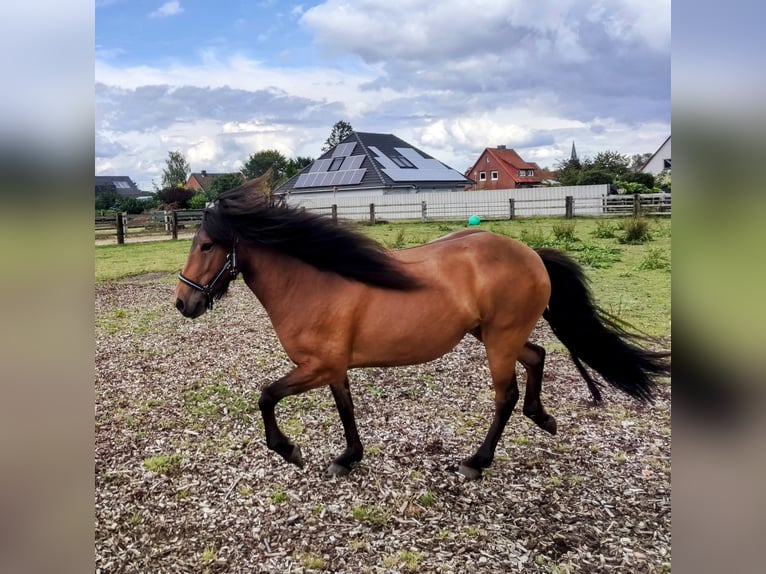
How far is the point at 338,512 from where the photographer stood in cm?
328

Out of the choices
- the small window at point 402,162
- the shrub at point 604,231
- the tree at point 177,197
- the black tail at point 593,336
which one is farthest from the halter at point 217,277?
the tree at point 177,197

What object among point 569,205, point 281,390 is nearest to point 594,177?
point 569,205

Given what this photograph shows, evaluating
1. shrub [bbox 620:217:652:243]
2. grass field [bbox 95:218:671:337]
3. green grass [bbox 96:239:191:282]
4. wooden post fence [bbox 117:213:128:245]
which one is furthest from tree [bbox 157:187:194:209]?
shrub [bbox 620:217:652:243]

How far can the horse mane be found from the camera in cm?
319

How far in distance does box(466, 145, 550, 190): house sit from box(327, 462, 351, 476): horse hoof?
27.6 meters

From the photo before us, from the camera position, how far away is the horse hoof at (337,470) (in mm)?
3662

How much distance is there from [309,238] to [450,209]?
15.2m

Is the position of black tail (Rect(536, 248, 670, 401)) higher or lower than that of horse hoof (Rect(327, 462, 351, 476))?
higher

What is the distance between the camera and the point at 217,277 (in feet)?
10.3

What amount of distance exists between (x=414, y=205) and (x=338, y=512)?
15314 mm

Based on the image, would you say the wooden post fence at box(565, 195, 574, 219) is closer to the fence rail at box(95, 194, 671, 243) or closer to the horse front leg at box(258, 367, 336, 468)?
the fence rail at box(95, 194, 671, 243)

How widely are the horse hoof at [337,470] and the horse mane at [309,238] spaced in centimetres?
133
